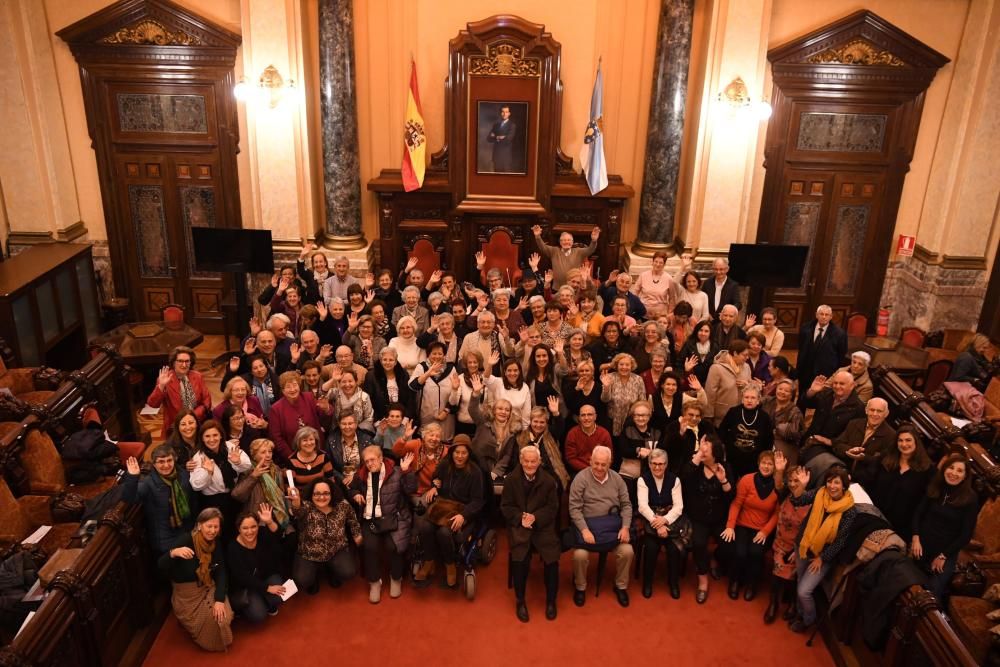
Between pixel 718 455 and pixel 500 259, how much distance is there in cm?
473

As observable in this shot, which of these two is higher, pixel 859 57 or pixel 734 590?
pixel 859 57

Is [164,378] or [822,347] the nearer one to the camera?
[164,378]

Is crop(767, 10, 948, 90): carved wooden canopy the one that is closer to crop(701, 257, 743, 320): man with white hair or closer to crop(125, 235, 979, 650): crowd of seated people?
crop(701, 257, 743, 320): man with white hair

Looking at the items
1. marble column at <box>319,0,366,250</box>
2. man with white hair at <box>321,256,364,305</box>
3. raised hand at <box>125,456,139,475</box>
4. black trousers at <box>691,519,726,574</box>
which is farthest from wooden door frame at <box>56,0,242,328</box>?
black trousers at <box>691,519,726,574</box>

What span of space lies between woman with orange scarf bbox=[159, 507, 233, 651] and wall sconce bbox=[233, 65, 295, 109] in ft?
17.9

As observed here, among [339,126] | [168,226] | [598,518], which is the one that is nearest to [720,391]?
[598,518]

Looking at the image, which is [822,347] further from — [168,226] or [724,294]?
[168,226]

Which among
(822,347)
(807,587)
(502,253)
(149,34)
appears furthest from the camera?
(502,253)

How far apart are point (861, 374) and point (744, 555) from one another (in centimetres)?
191

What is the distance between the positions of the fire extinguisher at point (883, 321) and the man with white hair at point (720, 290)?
2807mm

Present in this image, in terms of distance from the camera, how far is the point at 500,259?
1027cm

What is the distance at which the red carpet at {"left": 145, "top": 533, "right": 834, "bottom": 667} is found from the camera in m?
5.66

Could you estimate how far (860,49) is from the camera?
9.56 meters

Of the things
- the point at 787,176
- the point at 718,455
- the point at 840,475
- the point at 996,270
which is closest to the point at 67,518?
the point at 718,455
